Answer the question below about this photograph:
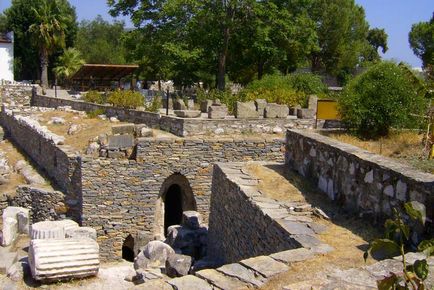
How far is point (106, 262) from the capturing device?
14.3m

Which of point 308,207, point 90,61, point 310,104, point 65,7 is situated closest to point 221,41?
point 310,104

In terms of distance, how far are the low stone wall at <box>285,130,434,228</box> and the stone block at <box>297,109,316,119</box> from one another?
7935 mm

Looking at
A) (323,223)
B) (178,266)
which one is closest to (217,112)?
(178,266)

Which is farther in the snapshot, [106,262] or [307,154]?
[106,262]

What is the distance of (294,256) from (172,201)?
10.9m

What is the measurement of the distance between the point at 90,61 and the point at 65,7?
32.3 ft

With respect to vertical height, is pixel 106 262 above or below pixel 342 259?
below

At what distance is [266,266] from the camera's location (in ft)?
17.8

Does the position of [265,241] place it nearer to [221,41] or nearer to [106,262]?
[106,262]

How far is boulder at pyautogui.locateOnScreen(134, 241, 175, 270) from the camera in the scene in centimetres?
A: 1084

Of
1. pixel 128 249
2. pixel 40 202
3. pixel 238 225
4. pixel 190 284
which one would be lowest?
pixel 128 249

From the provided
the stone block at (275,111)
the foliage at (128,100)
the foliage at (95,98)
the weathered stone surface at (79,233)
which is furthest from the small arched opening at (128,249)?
the foliage at (95,98)

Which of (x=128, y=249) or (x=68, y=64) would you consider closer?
(x=128, y=249)

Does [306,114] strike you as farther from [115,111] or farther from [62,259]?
[62,259]
